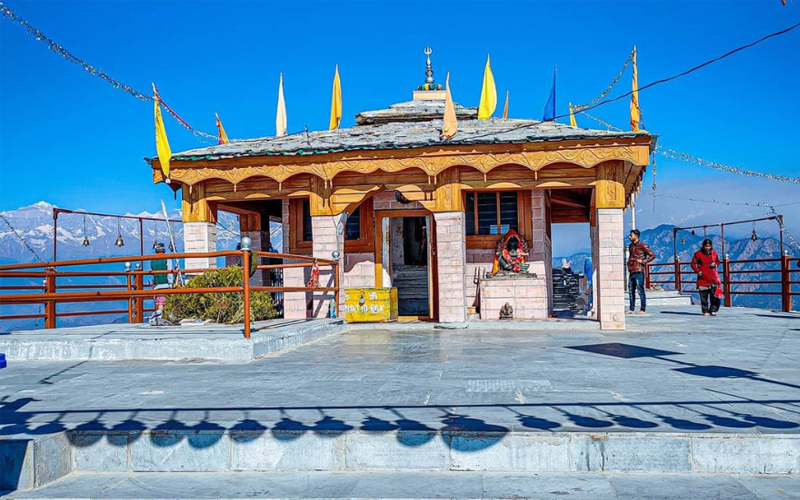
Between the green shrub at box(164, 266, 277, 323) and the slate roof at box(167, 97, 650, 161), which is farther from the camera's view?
the slate roof at box(167, 97, 650, 161)

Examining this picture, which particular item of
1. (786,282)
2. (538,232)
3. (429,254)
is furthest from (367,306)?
(786,282)

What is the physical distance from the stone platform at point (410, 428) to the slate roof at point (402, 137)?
6.40 m

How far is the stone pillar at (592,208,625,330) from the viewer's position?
13.1 meters

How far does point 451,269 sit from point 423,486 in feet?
31.5

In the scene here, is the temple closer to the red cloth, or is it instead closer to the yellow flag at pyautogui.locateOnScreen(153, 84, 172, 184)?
the yellow flag at pyautogui.locateOnScreen(153, 84, 172, 184)

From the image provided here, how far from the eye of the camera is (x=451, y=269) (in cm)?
1389

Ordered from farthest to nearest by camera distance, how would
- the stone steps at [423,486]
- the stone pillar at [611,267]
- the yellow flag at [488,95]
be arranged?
the yellow flag at [488,95]
the stone pillar at [611,267]
the stone steps at [423,486]

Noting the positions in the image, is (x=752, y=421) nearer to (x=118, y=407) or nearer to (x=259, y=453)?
(x=259, y=453)

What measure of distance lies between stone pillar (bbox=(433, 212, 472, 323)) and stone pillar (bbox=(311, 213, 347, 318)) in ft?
7.12

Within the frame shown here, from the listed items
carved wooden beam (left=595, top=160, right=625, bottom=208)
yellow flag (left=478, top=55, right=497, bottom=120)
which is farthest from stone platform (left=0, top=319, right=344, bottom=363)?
yellow flag (left=478, top=55, right=497, bottom=120)

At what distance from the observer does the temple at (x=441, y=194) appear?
43.1ft

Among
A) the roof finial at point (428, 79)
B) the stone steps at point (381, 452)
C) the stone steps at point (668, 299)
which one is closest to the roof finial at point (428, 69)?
the roof finial at point (428, 79)

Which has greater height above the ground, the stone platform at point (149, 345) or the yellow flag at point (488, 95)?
the yellow flag at point (488, 95)

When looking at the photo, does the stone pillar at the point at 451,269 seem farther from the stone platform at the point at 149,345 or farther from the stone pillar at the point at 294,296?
the stone platform at the point at 149,345
